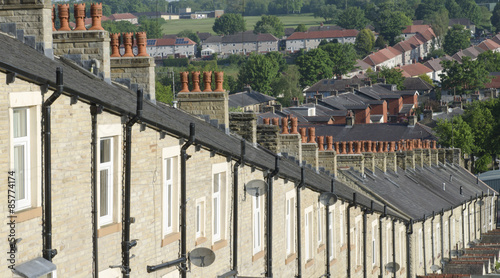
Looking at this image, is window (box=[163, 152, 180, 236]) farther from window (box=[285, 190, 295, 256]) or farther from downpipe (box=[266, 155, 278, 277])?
window (box=[285, 190, 295, 256])

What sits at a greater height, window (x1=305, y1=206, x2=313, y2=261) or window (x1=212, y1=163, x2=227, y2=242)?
window (x1=212, y1=163, x2=227, y2=242)

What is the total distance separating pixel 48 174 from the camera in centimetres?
A: 1444

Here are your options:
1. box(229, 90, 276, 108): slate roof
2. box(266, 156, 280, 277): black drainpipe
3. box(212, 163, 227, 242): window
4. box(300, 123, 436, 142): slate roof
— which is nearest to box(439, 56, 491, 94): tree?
box(229, 90, 276, 108): slate roof

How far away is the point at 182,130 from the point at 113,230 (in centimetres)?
313

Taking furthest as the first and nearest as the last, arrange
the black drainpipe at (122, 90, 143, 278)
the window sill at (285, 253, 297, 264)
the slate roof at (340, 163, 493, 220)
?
the slate roof at (340, 163, 493, 220) < the window sill at (285, 253, 297, 264) < the black drainpipe at (122, 90, 143, 278)

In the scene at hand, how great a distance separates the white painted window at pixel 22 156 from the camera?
14016 millimetres

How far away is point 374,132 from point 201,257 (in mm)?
85576

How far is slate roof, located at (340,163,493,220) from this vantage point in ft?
135

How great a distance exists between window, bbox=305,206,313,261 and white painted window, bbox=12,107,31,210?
43.7ft

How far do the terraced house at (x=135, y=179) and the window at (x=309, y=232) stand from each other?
0.23ft

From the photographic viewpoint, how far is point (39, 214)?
47.5 feet

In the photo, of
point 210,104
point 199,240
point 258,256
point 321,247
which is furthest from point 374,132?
point 199,240

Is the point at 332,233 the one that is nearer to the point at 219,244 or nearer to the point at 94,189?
the point at 219,244

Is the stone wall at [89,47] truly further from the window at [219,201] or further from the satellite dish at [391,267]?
the satellite dish at [391,267]
